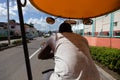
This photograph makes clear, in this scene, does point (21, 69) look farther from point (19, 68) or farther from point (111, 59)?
point (111, 59)

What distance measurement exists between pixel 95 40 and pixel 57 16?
21468 mm

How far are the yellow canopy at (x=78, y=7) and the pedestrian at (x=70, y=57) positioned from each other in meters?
0.35

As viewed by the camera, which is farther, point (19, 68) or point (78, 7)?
point (19, 68)

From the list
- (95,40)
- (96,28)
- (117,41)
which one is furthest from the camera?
(96,28)

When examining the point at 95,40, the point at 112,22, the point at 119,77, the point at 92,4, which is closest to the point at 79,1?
the point at 92,4

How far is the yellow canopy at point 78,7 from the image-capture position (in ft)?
11.5

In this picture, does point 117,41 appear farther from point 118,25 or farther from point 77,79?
point 77,79

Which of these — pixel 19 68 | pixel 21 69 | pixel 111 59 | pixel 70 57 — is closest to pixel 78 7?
pixel 70 57

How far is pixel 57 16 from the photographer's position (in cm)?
382

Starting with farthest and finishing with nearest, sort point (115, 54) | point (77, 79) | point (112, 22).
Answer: point (112, 22) → point (115, 54) → point (77, 79)

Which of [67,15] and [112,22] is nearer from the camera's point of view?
[67,15]

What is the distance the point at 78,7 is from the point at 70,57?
33.4 inches

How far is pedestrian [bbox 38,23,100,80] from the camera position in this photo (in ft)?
10.3

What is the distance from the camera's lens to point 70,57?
10.4 ft
